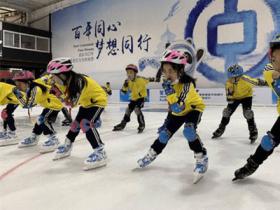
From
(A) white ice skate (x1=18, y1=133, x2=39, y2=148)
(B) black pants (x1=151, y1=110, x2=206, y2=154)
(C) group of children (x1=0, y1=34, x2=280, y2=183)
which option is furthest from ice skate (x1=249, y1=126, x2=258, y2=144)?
(A) white ice skate (x1=18, y1=133, x2=39, y2=148)

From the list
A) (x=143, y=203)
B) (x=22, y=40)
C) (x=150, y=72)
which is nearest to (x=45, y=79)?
(x=143, y=203)

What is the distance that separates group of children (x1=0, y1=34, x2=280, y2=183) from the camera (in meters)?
2.46

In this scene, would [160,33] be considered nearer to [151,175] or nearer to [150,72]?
[150,72]

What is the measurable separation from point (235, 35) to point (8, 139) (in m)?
9.26

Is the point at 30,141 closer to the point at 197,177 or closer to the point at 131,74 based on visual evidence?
the point at 131,74

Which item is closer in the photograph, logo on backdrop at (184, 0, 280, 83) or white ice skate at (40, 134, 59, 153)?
white ice skate at (40, 134, 59, 153)

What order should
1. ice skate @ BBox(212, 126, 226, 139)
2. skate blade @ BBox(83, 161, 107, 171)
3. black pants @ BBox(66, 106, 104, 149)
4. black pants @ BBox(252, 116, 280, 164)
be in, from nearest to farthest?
black pants @ BBox(252, 116, 280, 164), skate blade @ BBox(83, 161, 107, 171), black pants @ BBox(66, 106, 104, 149), ice skate @ BBox(212, 126, 226, 139)

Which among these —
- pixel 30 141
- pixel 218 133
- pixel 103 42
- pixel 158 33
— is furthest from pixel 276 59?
pixel 103 42

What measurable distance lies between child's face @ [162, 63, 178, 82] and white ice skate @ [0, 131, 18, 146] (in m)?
2.95

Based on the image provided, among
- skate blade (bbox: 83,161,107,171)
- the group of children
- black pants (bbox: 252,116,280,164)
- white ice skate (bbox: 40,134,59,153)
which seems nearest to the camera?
black pants (bbox: 252,116,280,164)

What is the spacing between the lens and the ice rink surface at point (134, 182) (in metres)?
2.09

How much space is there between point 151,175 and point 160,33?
38.1 feet

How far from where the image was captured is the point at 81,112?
10.9 feet

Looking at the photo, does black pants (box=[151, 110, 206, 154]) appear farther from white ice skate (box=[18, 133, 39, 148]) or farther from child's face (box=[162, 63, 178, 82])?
white ice skate (box=[18, 133, 39, 148])
